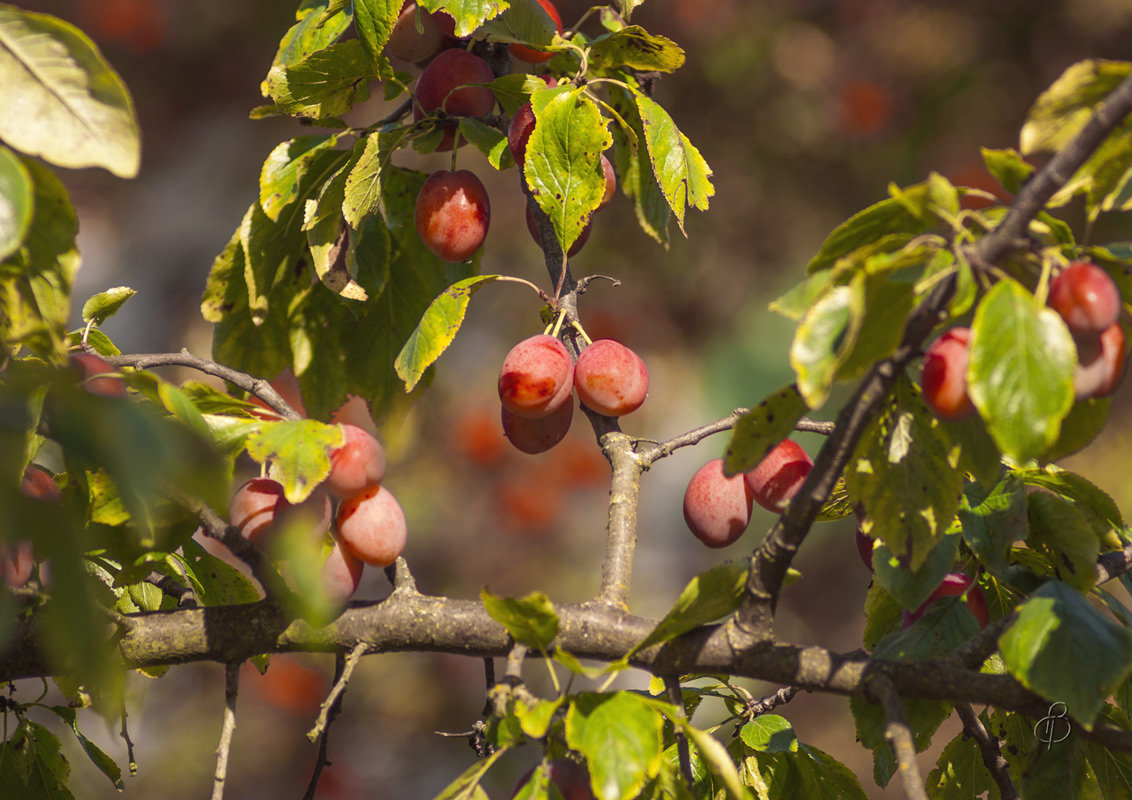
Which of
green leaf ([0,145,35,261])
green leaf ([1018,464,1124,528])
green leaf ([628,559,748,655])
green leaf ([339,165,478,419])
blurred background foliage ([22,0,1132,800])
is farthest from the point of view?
blurred background foliage ([22,0,1132,800])

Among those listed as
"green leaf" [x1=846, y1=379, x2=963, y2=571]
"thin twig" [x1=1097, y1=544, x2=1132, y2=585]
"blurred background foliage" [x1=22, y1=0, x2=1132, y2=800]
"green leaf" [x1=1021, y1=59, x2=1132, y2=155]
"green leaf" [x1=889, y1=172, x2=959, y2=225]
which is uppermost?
"green leaf" [x1=1021, y1=59, x2=1132, y2=155]

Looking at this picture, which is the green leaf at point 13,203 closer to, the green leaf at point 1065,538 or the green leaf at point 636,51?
the green leaf at point 636,51

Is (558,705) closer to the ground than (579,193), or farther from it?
closer to the ground

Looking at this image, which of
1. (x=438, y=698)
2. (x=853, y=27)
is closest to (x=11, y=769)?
(x=438, y=698)

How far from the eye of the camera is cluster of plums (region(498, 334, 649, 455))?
1.60 feet

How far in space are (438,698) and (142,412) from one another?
2.06 metres

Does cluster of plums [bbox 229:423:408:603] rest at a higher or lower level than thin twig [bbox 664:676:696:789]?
higher

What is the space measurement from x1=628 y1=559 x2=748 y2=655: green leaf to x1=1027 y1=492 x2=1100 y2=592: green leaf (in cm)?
16

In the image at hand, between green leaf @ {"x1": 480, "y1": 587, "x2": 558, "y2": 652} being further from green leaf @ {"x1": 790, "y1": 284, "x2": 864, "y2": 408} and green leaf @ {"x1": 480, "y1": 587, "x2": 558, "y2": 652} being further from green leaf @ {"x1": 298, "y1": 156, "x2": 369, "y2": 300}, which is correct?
green leaf @ {"x1": 298, "y1": 156, "x2": 369, "y2": 300}

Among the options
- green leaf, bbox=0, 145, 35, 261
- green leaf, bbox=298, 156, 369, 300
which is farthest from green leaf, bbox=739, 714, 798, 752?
green leaf, bbox=0, 145, 35, 261

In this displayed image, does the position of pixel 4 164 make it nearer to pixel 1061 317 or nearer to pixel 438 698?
pixel 1061 317

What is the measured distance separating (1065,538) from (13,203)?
1.43 ft

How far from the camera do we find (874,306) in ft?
0.95

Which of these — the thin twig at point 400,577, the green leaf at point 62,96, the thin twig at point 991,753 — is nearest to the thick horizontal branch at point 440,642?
the thin twig at point 400,577
